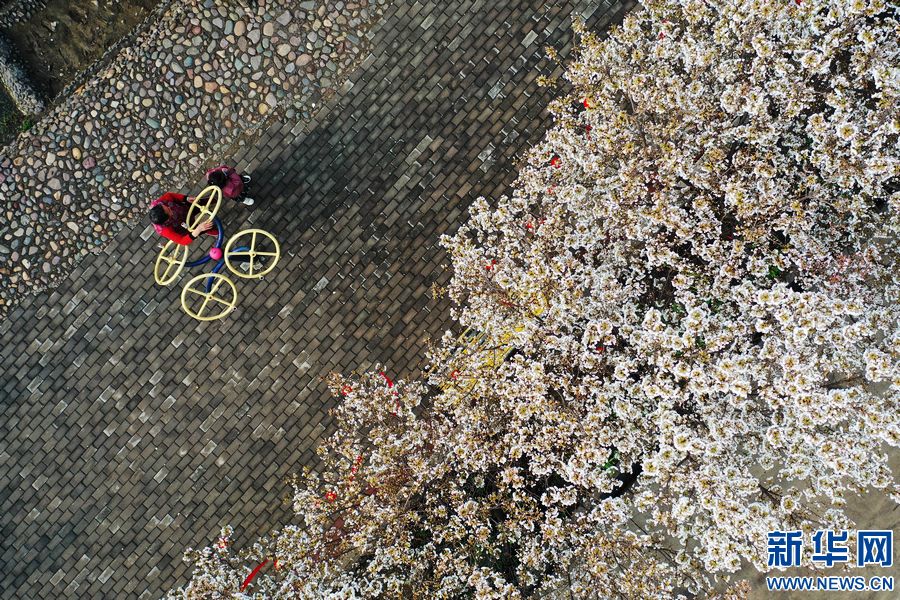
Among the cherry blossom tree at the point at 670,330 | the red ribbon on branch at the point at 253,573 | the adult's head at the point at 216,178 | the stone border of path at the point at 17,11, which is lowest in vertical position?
the red ribbon on branch at the point at 253,573

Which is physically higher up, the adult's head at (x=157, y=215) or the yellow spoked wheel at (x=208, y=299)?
the adult's head at (x=157, y=215)

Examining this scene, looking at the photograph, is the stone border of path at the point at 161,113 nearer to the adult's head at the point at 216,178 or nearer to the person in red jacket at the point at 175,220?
the adult's head at the point at 216,178

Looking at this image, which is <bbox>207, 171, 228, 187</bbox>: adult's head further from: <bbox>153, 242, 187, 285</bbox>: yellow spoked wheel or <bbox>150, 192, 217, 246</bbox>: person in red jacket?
<bbox>153, 242, 187, 285</bbox>: yellow spoked wheel

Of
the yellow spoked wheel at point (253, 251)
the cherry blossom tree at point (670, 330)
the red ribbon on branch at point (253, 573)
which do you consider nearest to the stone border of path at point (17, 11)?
the yellow spoked wheel at point (253, 251)

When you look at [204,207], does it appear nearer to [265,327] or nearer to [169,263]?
[169,263]

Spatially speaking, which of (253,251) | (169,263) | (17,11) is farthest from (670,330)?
(17,11)

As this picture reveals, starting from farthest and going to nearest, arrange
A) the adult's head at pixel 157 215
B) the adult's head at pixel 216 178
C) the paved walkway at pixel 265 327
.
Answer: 1. the paved walkway at pixel 265 327
2. the adult's head at pixel 216 178
3. the adult's head at pixel 157 215

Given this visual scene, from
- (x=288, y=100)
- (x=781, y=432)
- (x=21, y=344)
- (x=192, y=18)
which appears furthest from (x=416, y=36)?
(x=21, y=344)
